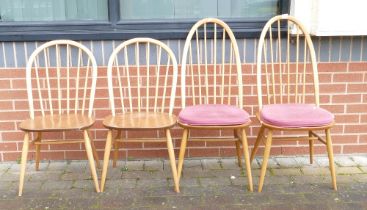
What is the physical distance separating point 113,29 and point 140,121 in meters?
0.76

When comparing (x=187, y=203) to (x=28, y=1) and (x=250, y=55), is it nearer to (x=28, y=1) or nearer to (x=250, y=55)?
(x=250, y=55)

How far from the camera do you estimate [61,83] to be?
3.02 meters

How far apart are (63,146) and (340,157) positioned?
80.6 inches

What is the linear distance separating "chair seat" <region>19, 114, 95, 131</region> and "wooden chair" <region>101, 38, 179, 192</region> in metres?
0.17

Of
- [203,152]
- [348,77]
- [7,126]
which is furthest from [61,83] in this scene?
[348,77]

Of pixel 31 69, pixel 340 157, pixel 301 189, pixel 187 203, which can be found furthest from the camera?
pixel 340 157

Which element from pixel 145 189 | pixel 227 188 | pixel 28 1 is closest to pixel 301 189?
pixel 227 188

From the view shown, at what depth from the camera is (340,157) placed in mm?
3205

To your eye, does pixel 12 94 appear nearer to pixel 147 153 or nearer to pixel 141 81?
pixel 141 81

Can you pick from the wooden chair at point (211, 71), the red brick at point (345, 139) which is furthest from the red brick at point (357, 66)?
the wooden chair at point (211, 71)

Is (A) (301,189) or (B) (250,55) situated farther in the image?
(B) (250,55)

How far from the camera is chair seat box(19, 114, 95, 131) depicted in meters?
2.55

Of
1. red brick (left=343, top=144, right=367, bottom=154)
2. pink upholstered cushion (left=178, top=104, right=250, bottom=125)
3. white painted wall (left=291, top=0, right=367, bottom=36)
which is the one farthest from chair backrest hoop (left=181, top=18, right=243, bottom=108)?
red brick (left=343, top=144, right=367, bottom=154)

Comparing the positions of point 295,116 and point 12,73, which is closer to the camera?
point 295,116
